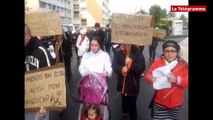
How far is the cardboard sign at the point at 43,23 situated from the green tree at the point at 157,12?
48.9 inches

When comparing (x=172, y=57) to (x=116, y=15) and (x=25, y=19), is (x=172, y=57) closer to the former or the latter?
(x=116, y=15)

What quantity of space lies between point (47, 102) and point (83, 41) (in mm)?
4108

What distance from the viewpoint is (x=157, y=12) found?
5.39 meters

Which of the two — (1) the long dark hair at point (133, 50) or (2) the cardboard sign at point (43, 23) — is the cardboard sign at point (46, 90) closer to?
(2) the cardboard sign at point (43, 23)

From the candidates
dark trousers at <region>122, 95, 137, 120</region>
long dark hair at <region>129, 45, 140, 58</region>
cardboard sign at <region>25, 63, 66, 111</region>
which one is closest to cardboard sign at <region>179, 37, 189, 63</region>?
long dark hair at <region>129, 45, 140, 58</region>

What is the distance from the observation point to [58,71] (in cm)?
461

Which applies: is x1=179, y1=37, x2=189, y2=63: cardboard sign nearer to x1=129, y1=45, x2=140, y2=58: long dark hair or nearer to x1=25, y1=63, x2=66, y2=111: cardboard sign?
x1=129, y1=45, x2=140, y2=58: long dark hair

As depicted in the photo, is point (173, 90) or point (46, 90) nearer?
point (46, 90)

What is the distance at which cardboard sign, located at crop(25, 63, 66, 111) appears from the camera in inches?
181

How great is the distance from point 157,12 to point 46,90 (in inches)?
73.2

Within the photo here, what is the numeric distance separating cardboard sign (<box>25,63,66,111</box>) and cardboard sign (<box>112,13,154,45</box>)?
108cm

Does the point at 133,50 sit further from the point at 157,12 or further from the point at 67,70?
the point at 67,70

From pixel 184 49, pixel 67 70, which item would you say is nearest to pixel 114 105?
pixel 67 70

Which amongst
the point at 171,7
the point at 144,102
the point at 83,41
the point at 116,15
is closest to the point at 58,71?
the point at 116,15
